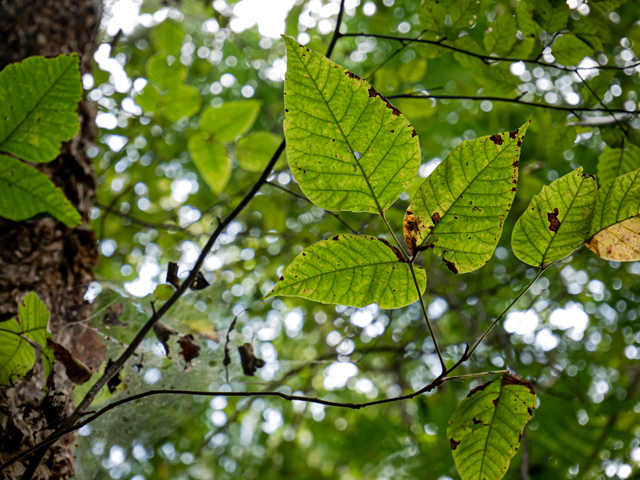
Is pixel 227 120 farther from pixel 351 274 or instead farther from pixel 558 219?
pixel 558 219

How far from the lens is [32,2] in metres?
1.38

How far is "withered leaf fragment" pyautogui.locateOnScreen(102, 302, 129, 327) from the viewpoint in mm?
1002

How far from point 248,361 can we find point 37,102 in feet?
2.14

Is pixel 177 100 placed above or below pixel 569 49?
below

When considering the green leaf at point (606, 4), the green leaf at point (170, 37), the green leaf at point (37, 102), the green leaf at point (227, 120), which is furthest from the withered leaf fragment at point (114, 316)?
the green leaf at point (606, 4)

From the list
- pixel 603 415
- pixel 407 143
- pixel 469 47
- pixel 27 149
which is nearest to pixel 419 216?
pixel 407 143

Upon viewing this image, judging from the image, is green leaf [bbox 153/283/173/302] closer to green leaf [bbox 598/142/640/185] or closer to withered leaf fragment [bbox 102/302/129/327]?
withered leaf fragment [bbox 102/302/129/327]

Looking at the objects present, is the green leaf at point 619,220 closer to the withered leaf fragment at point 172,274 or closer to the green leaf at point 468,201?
the green leaf at point 468,201

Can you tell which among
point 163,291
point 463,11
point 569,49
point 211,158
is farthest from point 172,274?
point 569,49

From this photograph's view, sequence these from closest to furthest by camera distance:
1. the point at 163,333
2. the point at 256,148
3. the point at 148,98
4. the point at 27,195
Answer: the point at 27,195
the point at 163,333
the point at 148,98
the point at 256,148

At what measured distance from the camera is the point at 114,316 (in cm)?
101

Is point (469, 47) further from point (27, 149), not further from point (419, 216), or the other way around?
point (27, 149)

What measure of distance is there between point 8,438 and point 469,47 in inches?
44.7

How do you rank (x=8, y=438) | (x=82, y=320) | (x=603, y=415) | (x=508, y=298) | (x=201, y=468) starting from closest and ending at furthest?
(x=8, y=438) → (x=82, y=320) → (x=603, y=415) → (x=508, y=298) → (x=201, y=468)
